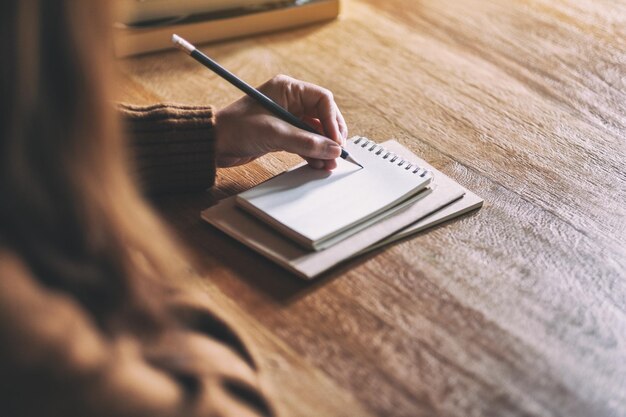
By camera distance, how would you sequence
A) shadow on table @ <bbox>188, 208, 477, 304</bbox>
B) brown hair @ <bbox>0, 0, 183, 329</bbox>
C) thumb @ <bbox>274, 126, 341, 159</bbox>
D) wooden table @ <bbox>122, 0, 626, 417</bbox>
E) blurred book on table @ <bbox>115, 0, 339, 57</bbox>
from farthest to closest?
1. blurred book on table @ <bbox>115, 0, 339, 57</bbox>
2. thumb @ <bbox>274, 126, 341, 159</bbox>
3. shadow on table @ <bbox>188, 208, 477, 304</bbox>
4. wooden table @ <bbox>122, 0, 626, 417</bbox>
5. brown hair @ <bbox>0, 0, 183, 329</bbox>

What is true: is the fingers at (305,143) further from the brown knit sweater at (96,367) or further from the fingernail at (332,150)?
the brown knit sweater at (96,367)

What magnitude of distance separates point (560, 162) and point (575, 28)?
1.51ft

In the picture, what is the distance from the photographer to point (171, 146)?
1.01 meters

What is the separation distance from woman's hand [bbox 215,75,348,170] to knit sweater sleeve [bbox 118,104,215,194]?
26mm

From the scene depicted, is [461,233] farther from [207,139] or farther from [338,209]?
[207,139]

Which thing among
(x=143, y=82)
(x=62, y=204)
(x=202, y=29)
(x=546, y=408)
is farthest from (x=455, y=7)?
(x=62, y=204)

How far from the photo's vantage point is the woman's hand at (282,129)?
101cm

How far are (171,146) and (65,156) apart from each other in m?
0.49

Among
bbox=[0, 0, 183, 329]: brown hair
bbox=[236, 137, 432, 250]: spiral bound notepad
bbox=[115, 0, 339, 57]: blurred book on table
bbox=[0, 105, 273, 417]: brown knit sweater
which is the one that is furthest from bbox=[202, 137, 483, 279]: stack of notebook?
bbox=[115, 0, 339, 57]: blurred book on table

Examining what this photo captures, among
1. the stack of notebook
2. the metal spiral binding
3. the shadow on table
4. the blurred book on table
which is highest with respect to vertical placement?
the blurred book on table

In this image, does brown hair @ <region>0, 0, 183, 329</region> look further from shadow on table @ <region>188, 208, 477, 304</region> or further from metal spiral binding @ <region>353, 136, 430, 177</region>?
metal spiral binding @ <region>353, 136, 430, 177</region>

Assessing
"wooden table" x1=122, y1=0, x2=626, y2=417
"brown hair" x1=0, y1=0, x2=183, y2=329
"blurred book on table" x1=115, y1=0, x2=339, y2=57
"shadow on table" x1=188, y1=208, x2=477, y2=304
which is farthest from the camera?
"blurred book on table" x1=115, y1=0, x2=339, y2=57

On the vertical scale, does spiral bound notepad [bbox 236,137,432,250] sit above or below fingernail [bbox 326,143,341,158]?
below

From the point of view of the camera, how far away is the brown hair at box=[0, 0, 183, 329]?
1.64 ft
